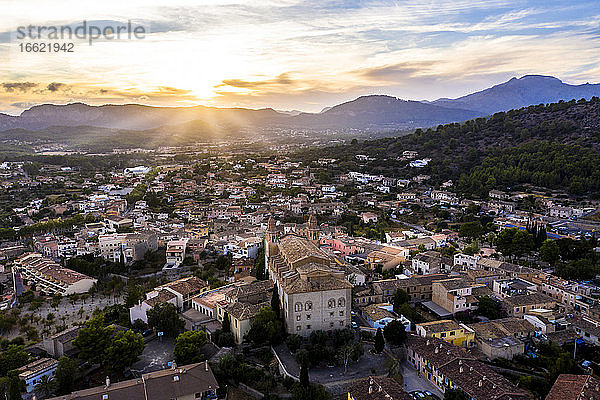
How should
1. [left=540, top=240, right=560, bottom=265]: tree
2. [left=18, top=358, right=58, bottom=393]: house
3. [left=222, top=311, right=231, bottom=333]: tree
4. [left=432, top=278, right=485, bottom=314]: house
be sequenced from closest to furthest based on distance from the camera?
1. [left=18, top=358, right=58, bottom=393]: house
2. [left=222, top=311, right=231, bottom=333]: tree
3. [left=432, top=278, right=485, bottom=314]: house
4. [left=540, top=240, right=560, bottom=265]: tree

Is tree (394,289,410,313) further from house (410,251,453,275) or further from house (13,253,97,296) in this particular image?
house (13,253,97,296)

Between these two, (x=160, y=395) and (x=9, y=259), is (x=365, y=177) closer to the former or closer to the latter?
(x=9, y=259)

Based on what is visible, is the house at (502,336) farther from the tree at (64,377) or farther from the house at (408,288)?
the tree at (64,377)

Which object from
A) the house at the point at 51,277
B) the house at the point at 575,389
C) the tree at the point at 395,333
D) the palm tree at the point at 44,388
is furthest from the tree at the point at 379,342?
the house at the point at 51,277

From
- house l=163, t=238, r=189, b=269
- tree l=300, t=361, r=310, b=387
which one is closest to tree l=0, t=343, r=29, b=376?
tree l=300, t=361, r=310, b=387

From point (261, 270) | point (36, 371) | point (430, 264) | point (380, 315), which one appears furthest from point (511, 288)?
point (36, 371)

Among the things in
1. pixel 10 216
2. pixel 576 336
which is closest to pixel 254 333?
pixel 576 336
